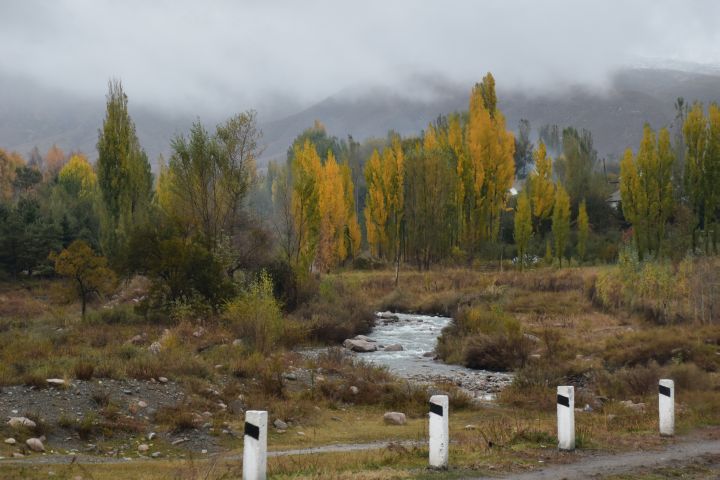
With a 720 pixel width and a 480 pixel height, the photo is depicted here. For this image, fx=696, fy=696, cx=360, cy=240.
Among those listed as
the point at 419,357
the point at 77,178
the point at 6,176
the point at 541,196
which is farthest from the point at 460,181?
the point at 6,176

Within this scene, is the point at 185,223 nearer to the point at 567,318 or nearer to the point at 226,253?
the point at 226,253

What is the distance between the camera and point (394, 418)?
14.2 metres

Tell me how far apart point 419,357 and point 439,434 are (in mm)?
16361

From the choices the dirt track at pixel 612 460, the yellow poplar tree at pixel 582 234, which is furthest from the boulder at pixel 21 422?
the yellow poplar tree at pixel 582 234

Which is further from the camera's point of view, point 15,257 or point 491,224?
point 491,224

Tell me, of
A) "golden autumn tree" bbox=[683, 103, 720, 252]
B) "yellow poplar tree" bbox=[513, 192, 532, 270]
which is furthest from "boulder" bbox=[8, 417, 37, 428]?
"yellow poplar tree" bbox=[513, 192, 532, 270]

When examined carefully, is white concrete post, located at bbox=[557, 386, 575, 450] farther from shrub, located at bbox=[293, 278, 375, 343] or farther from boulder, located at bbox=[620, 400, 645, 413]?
shrub, located at bbox=[293, 278, 375, 343]

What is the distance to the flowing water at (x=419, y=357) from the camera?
1962cm

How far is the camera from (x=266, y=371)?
17.0 meters

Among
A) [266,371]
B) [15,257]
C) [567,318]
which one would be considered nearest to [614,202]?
[567,318]

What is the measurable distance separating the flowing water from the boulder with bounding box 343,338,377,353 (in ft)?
0.92

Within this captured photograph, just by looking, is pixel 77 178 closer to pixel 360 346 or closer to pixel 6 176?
pixel 6 176

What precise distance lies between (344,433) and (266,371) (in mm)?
4455

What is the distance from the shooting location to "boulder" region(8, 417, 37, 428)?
1090 centimetres
